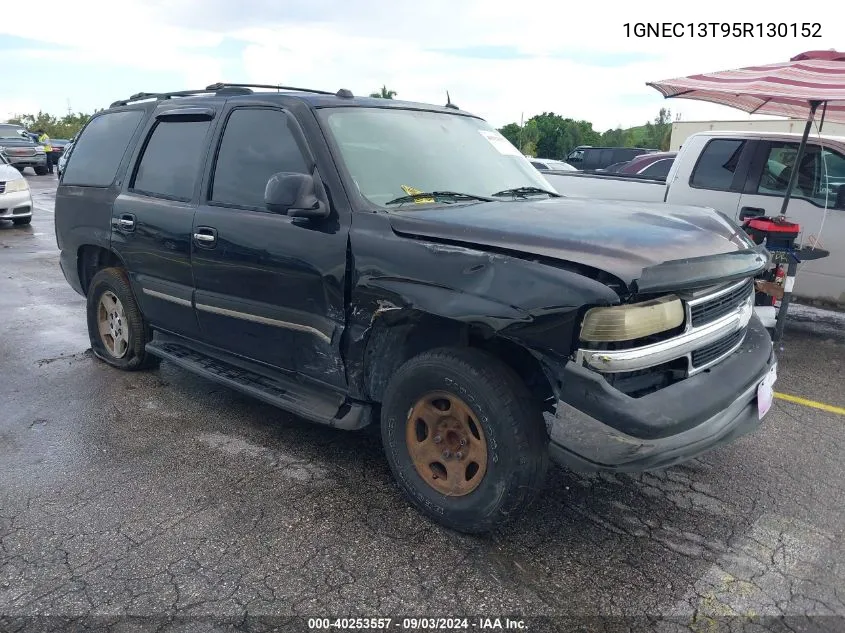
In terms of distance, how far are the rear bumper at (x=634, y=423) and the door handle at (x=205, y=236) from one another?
2.17 meters

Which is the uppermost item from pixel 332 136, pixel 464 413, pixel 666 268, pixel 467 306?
pixel 332 136

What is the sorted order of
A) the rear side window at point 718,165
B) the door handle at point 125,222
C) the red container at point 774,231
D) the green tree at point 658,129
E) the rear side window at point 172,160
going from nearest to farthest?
the rear side window at point 172,160, the door handle at point 125,222, the red container at point 774,231, the rear side window at point 718,165, the green tree at point 658,129

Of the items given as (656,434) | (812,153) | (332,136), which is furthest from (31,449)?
(812,153)

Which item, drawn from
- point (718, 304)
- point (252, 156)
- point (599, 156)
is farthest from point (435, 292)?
point (599, 156)

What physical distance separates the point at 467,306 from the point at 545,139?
156 ft

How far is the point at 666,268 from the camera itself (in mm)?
2615

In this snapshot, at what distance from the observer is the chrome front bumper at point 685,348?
255 cm

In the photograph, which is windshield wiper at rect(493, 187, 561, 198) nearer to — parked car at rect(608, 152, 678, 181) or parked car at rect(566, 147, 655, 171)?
parked car at rect(608, 152, 678, 181)

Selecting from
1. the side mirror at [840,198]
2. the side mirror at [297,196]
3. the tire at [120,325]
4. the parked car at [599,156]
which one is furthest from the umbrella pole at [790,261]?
the parked car at [599,156]

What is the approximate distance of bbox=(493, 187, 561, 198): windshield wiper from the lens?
3.78 meters

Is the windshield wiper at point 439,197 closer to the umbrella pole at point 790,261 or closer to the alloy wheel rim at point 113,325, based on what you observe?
the alloy wheel rim at point 113,325

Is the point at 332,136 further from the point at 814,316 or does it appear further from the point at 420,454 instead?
the point at 814,316

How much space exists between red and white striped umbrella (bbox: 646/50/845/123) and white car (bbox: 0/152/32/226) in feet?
36.9

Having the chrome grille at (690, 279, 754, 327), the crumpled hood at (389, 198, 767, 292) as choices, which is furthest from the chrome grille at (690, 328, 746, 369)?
the crumpled hood at (389, 198, 767, 292)
